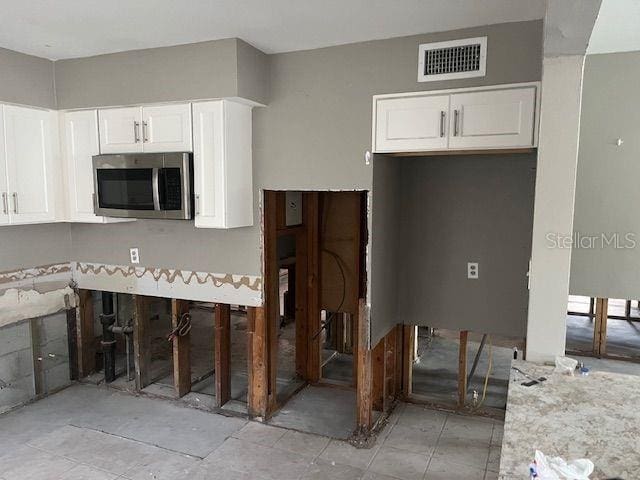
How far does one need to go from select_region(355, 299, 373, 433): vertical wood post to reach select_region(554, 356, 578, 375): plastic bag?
1.35 m

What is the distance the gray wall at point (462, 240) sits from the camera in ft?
10.7

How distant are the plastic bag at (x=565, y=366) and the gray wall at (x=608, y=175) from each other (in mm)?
2526

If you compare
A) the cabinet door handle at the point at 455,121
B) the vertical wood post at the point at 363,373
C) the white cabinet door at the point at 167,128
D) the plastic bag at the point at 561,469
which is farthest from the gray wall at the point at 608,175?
the plastic bag at the point at 561,469

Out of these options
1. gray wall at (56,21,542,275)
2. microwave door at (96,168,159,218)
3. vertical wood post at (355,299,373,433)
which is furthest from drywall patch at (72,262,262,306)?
vertical wood post at (355,299,373,433)

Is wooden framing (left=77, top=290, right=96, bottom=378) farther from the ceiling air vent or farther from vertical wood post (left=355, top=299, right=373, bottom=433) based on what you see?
the ceiling air vent

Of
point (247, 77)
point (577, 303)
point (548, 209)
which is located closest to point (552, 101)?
point (548, 209)

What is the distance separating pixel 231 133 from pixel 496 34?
1695mm

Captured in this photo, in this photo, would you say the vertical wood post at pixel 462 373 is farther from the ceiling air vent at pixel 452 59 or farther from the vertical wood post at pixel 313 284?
the ceiling air vent at pixel 452 59

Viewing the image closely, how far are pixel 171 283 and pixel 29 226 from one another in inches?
46.4

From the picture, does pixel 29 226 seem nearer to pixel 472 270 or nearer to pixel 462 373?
pixel 472 270

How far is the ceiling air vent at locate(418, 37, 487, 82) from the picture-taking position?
2.78 m

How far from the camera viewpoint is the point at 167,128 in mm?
3248

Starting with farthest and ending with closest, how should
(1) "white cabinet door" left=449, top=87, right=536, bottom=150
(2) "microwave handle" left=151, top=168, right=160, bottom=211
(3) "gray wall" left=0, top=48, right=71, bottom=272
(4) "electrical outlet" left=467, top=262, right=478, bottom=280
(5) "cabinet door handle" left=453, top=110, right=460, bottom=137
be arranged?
(4) "electrical outlet" left=467, top=262, right=478, bottom=280 < (3) "gray wall" left=0, top=48, right=71, bottom=272 < (2) "microwave handle" left=151, top=168, right=160, bottom=211 < (5) "cabinet door handle" left=453, top=110, right=460, bottom=137 < (1) "white cabinet door" left=449, top=87, right=536, bottom=150

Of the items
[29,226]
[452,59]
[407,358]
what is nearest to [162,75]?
[29,226]
